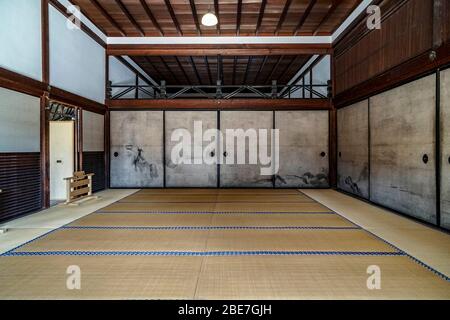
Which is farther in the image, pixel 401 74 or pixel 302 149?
pixel 302 149

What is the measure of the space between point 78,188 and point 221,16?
5.00 metres

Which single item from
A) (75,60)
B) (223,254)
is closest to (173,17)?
(75,60)

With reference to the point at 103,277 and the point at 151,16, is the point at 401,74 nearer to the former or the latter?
the point at 103,277

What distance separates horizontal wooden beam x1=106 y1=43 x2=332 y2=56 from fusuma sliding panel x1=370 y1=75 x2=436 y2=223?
2.96 meters

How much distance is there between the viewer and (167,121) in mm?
8367

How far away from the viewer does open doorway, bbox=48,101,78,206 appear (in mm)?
6641

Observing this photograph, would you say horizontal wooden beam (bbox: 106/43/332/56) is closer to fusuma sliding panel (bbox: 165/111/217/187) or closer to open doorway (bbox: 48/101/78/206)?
fusuma sliding panel (bbox: 165/111/217/187)

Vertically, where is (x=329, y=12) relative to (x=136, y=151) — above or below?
above

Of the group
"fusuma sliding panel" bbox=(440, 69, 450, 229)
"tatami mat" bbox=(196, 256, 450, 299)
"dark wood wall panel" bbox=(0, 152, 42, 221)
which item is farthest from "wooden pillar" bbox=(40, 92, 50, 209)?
"fusuma sliding panel" bbox=(440, 69, 450, 229)

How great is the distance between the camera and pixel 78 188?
6.59m

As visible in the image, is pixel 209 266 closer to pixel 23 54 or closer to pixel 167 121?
pixel 23 54

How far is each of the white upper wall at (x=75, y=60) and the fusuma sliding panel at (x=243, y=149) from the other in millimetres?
3330

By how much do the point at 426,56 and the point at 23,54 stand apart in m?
6.02
